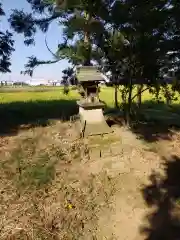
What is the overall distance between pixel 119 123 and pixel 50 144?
2.77 metres

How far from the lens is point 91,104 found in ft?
34.0

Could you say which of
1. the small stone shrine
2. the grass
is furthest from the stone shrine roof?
the grass

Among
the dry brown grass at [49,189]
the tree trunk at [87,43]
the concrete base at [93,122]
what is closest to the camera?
the dry brown grass at [49,189]

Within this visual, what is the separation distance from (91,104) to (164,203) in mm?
3975

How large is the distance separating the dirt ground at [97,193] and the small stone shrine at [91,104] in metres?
0.53

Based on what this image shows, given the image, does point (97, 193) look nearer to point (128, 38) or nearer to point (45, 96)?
point (128, 38)

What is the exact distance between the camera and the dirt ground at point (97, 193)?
22.0ft

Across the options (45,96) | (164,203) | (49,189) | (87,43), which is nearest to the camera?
(164,203)

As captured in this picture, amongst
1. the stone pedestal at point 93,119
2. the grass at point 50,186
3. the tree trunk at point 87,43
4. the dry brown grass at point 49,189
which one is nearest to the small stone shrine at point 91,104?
the stone pedestal at point 93,119

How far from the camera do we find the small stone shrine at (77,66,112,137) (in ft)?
33.8

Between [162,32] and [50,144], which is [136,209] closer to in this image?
[50,144]

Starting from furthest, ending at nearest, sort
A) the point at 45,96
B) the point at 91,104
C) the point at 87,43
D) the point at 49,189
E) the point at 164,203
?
1. the point at 45,96
2. the point at 87,43
3. the point at 91,104
4. the point at 49,189
5. the point at 164,203

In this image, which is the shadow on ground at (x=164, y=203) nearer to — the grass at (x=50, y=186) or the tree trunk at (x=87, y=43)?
the grass at (x=50, y=186)

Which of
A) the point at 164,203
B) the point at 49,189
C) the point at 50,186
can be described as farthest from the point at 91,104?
the point at 164,203
